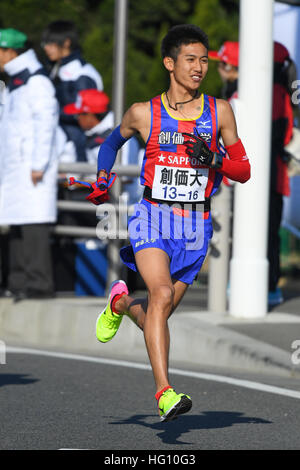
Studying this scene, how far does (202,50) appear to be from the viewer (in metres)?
6.38

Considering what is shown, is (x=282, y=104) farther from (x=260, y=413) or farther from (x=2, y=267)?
(x=260, y=413)

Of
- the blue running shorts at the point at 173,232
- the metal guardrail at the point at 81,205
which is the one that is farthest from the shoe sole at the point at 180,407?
the metal guardrail at the point at 81,205

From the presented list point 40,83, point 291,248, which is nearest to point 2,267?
point 40,83

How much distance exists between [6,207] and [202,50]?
4.79 m

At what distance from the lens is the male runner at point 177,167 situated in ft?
20.3

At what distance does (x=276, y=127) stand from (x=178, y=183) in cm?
461

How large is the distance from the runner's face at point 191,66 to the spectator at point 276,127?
418 cm

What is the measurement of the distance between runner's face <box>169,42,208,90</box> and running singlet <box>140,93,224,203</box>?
5.8 inches

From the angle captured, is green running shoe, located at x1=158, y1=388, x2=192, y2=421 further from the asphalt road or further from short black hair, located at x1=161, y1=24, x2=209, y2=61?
short black hair, located at x1=161, y1=24, x2=209, y2=61

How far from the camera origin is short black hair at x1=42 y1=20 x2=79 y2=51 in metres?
12.2

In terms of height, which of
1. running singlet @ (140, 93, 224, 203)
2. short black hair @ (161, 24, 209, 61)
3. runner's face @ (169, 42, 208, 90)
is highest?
short black hair @ (161, 24, 209, 61)

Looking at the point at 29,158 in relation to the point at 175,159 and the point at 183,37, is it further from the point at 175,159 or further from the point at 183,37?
the point at 175,159

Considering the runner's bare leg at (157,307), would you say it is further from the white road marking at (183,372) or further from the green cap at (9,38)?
the green cap at (9,38)

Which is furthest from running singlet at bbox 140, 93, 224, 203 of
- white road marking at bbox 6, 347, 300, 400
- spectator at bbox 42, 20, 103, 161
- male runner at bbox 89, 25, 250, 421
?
spectator at bbox 42, 20, 103, 161
